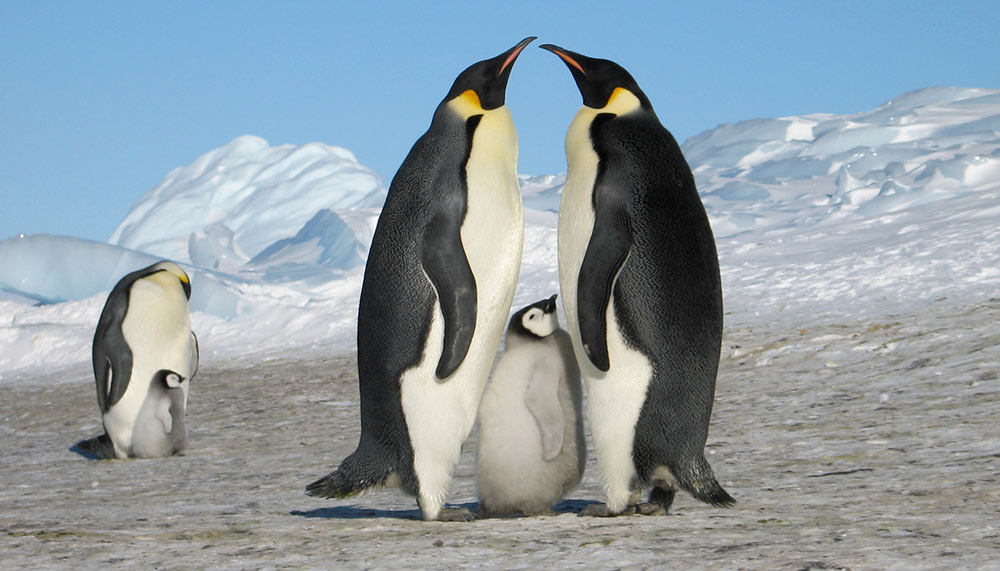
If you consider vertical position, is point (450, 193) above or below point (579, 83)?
below

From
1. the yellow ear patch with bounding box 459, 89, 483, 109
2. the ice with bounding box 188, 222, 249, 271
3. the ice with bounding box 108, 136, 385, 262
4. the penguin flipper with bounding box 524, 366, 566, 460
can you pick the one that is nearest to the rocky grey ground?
the penguin flipper with bounding box 524, 366, 566, 460

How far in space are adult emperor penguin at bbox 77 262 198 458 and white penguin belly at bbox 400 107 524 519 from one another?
3162 mm

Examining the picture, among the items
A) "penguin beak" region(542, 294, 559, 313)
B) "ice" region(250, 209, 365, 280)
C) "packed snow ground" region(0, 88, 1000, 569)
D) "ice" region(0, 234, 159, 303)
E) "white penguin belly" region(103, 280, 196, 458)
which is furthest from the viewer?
"ice" region(250, 209, 365, 280)

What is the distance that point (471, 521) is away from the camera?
343 centimetres

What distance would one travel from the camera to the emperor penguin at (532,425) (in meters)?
3.56

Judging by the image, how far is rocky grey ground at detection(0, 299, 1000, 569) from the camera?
2.67m

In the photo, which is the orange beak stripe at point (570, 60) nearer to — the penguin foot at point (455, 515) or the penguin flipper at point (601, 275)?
the penguin flipper at point (601, 275)

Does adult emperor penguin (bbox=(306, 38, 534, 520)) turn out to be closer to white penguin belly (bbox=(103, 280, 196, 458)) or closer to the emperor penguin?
the emperor penguin

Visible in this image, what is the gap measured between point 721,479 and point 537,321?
95cm

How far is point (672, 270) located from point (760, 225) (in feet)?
69.8

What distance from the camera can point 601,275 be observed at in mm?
3324

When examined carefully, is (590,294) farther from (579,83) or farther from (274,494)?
(274,494)

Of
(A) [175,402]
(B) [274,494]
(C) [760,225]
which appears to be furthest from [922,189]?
(B) [274,494]

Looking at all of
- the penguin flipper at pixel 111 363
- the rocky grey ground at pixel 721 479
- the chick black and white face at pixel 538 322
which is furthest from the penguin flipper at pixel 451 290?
the penguin flipper at pixel 111 363
